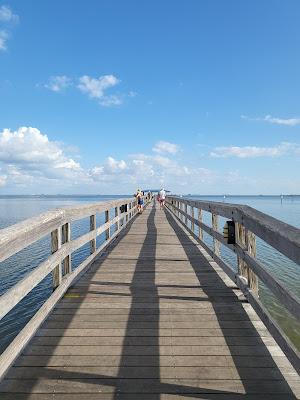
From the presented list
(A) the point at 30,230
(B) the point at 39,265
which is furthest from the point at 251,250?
(A) the point at 30,230

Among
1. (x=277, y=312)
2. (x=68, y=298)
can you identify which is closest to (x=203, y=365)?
(x=68, y=298)

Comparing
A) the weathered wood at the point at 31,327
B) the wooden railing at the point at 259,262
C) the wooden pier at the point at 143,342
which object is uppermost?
the wooden railing at the point at 259,262

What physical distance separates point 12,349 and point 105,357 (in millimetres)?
799

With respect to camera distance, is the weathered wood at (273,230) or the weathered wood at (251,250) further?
the weathered wood at (251,250)

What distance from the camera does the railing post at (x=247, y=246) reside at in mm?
4320

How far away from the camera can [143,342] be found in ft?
11.5

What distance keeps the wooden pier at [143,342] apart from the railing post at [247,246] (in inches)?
0.8

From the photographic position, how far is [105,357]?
321 centimetres

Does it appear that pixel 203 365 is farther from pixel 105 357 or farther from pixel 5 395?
pixel 5 395

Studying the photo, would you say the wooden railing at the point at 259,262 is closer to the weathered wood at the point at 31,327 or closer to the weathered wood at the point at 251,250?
the weathered wood at the point at 251,250

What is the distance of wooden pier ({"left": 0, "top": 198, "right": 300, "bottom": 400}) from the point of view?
2.72 m

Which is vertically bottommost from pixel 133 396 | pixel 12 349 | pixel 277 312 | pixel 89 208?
pixel 277 312

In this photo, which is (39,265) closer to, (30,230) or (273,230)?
(30,230)

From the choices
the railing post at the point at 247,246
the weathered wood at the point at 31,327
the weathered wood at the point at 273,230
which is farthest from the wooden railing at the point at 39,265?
the railing post at the point at 247,246
